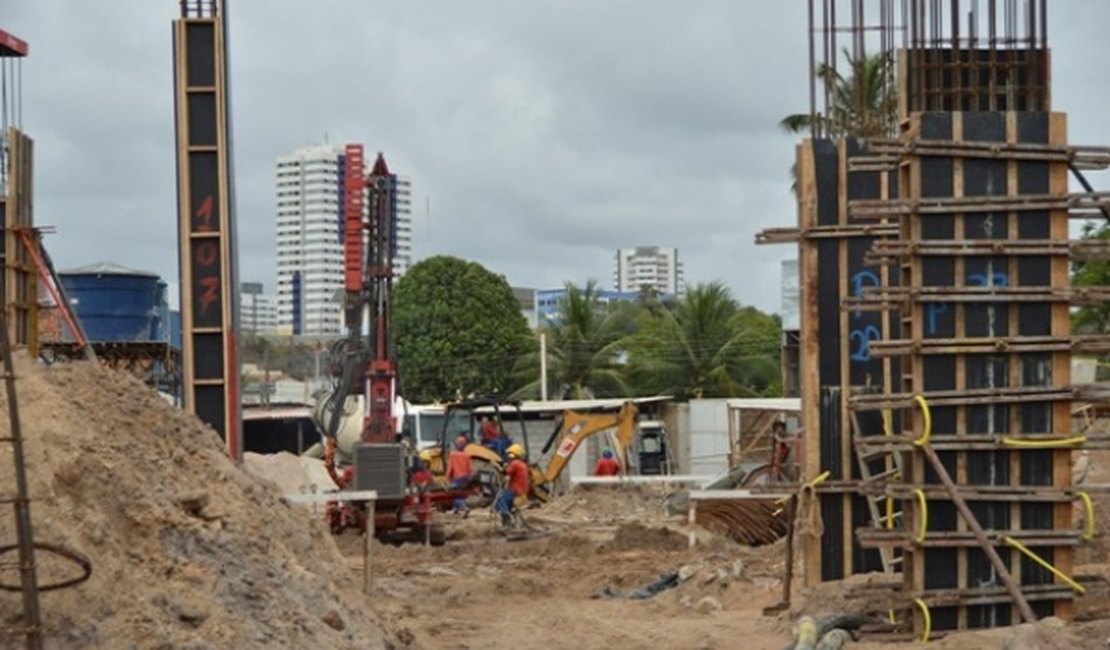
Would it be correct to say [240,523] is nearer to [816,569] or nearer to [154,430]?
[154,430]

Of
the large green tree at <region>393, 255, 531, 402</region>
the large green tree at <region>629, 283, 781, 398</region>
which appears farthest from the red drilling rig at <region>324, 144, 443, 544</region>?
the large green tree at <region>393, 255, 531, 402</region>

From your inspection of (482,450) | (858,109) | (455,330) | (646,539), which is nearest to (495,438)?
(482,450)

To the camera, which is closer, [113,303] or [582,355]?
[113,303]

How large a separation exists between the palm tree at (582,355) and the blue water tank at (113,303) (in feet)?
94.6

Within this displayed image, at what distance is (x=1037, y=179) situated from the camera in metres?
12.9

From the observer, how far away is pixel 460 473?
29.0 m

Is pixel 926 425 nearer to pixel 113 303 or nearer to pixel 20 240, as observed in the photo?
pixel 20 240

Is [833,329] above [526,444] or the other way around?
above

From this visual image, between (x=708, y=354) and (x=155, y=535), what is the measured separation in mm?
45588

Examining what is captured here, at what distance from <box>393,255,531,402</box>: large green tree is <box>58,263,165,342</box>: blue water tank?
30.6 metres

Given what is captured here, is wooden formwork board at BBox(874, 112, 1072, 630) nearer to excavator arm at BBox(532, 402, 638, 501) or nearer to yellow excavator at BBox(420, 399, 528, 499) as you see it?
yellow excavator at BBox(420, 399, 528, 499)

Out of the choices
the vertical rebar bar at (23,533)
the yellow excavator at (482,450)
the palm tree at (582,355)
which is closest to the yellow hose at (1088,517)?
the vertical rebar bar at (23,533)

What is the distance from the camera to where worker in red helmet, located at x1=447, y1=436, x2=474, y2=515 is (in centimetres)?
2858

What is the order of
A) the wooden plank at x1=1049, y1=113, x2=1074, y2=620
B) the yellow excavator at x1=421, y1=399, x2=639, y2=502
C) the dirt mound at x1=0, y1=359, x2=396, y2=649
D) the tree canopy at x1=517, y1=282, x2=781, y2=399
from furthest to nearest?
the tree canopy at x1=517, y1=282, x2=781, y2=399 < the yellow excavator at x1=421, y1=399, x2=639, y2=502 < the wooden plank at x1=1049, y1=113, x2=1074, y2=620 < the dirt mound at x1=0, y1=359, x2=396, y2=649
